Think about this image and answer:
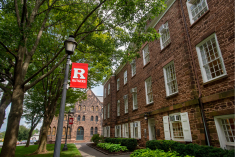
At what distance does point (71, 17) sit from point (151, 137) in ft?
34.7

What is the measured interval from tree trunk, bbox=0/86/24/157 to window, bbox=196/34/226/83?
8911 millimetres

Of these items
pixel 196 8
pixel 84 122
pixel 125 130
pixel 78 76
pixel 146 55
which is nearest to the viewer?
pixel 78 76

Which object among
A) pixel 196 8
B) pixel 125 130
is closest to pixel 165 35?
pixel 196 8

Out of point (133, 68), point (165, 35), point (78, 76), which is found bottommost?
point (78, 76)

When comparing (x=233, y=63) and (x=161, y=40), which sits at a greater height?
(x=161, y=40)

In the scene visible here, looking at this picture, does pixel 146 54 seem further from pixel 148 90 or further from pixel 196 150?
pixel 196 150

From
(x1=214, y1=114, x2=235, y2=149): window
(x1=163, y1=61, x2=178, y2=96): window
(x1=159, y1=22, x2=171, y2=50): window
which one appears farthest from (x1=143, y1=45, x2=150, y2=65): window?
(x1=214, y1=114, x2=235, y2=149): window

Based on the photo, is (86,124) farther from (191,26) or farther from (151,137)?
(191,26)

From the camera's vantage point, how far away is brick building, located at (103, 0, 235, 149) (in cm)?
641

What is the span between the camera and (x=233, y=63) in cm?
607

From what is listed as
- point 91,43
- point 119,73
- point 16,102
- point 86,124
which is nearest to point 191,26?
point 91,43

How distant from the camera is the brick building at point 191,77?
6410mm

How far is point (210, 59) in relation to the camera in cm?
730

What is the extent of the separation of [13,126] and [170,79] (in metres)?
9.13
